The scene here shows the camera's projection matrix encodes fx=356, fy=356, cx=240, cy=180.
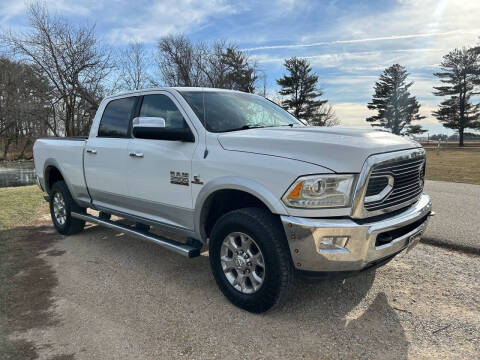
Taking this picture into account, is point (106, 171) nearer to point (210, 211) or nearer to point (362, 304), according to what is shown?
point (210, 211)

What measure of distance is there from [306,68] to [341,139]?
47.2 m

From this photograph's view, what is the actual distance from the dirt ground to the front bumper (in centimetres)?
59

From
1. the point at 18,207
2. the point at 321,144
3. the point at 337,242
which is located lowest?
the point at 18,207

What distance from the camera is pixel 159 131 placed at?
340 cm

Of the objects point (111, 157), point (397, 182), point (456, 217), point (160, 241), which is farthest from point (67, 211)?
point (456, 217)

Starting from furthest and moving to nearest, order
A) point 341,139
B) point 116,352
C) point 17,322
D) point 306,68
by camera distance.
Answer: point 306,68
point 17,322
point 341,139
point 116,352

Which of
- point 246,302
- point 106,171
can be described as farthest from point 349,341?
point 106,171

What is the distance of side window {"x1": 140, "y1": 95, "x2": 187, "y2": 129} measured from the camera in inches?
148

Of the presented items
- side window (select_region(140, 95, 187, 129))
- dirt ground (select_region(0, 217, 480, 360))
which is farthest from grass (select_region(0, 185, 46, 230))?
side window (select_region(140, 95, 187, 129))

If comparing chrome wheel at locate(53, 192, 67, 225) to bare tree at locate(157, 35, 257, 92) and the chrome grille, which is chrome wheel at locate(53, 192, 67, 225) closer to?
the chrome grille

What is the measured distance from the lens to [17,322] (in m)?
3.08

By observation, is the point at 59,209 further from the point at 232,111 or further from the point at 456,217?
the point at 456,217

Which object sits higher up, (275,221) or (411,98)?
(411,98)

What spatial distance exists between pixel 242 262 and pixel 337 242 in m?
0.90
